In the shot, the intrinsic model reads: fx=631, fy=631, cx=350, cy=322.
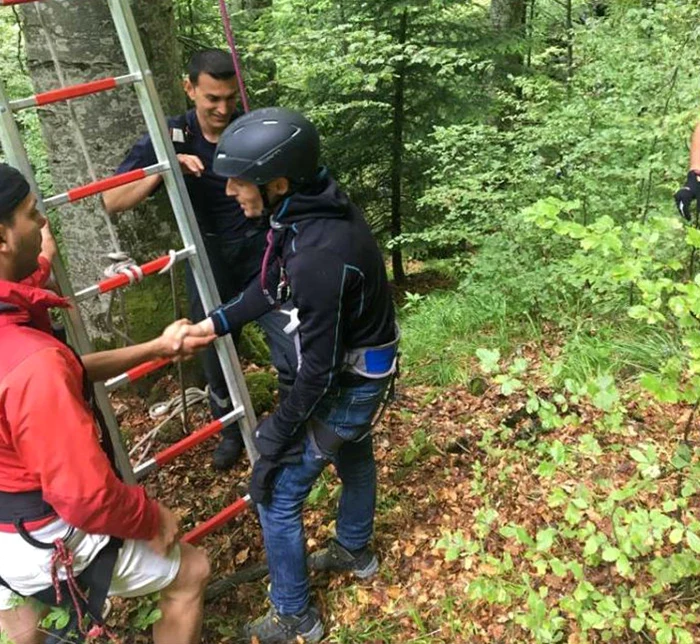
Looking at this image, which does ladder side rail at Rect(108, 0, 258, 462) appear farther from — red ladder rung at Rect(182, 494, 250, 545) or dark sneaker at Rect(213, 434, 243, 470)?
dark sneaker at Rect(213, 434, 243, 470)

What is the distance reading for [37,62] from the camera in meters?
3.57

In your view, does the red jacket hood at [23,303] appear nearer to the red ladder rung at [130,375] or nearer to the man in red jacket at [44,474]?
the man in red jacket at [44,474]

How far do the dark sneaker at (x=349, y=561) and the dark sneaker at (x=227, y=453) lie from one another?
98 centimetres

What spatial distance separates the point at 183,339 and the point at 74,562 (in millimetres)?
987

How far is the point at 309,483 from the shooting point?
9.39 feet

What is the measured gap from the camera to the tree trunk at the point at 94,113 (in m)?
3.41

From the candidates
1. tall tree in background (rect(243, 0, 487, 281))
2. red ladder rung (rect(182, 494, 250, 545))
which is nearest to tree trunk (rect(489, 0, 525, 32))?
tall tree in background (rect(243, 0, 487, 281))

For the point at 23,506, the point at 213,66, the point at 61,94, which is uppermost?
the point at 61,94

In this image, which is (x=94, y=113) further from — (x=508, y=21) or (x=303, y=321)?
(x=508, y=21)

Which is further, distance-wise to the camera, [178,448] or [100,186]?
[178,448]

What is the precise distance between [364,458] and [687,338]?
159cm

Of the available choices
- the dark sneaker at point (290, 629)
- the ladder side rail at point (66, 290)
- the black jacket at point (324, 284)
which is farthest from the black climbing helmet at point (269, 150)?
the dark sneaker at point (290, 629)

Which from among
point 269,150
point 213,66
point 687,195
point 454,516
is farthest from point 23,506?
point 687,195

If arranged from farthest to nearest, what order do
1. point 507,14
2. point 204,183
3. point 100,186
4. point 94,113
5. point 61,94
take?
1. point 507,14
2. point 94,113
3. point 204,183
4. point 100,186
5. point 61,94
